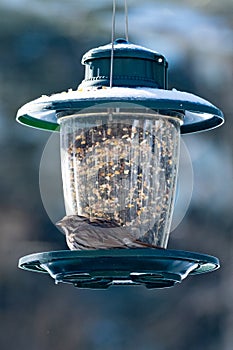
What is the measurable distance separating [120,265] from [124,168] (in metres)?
0.29

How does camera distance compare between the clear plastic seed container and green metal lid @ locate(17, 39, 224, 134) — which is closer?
green metal lid @ locate(17, 39, 224, 134)

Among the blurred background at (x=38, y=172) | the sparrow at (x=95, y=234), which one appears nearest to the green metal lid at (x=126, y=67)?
the sparrow at (x=95, y=234)

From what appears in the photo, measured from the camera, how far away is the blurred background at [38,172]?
18.2 feet

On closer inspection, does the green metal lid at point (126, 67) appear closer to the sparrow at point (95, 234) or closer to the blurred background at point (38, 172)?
the sparrow at point (95, 234)

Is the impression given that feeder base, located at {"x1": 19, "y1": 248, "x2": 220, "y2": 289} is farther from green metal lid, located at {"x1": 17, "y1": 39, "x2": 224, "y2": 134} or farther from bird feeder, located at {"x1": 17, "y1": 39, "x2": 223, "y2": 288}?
green metal lid, located at {"x1": 17, "y1": 39, "x2": 224, "y2": 134}

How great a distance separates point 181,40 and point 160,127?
10.7ft

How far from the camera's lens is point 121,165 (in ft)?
8.43

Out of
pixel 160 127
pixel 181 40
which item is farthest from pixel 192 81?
pixel 160 127

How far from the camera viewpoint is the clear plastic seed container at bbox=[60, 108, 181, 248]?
2555 mm

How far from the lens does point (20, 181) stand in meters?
5.52

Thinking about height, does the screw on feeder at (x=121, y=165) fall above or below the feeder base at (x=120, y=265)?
above

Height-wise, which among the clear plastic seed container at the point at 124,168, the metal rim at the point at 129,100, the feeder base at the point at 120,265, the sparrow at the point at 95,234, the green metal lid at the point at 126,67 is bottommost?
Answer: the feeder base at the point at 120,265

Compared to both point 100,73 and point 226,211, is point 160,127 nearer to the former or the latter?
point 100,73

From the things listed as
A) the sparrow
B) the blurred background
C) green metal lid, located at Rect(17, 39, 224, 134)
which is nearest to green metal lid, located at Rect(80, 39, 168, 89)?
green metal lid, located at Rect(17, 39, 224, 134)
